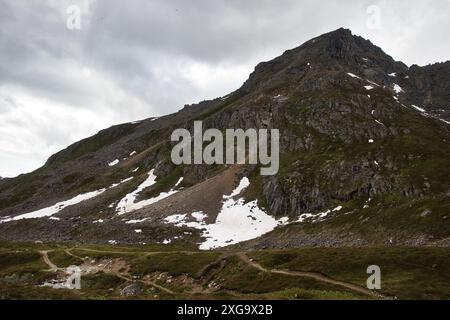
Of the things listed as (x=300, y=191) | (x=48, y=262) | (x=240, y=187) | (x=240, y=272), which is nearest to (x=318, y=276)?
(x=240, y=272)

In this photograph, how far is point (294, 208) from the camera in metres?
117

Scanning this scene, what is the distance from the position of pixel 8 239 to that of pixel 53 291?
12037 centimetres

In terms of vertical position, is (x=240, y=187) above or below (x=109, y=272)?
above

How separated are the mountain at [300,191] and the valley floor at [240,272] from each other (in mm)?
16080

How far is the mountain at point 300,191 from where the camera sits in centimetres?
9538

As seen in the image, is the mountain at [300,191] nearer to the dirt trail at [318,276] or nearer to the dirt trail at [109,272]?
the dirt trail at [109,272]

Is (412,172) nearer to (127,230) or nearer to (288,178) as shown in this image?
(288,178)

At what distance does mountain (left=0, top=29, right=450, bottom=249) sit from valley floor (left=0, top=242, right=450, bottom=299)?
16.1 meters

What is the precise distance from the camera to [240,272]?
67.7 meters

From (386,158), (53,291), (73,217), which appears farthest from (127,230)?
(53,291)

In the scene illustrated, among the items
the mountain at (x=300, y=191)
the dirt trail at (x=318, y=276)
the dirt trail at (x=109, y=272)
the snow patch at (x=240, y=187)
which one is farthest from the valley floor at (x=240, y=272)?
the snow patch at (x=240, y=187)

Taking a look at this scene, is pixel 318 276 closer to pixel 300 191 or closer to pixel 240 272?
pixel 240 272

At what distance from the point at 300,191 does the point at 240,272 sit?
184ft
